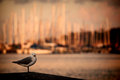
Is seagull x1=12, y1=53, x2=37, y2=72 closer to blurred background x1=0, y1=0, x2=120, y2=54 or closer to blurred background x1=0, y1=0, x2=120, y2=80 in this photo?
blurred background x1=0, y1=0, x2=120, y2=80

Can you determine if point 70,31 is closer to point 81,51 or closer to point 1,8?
point 81,51

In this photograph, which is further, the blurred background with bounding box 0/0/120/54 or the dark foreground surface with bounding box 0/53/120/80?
the blurred background with bounding box 0/0/120/54

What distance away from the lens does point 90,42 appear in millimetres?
3715

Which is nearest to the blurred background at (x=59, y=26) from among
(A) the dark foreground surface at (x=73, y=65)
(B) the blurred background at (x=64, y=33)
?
(B) the blurred background at (x=64, y=33)

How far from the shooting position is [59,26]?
3676mm

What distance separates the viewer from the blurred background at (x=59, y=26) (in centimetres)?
359

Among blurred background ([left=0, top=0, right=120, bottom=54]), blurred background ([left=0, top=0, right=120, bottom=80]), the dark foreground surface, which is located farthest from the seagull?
blurred background ([left=0, top=0, right=120, bottom=54])

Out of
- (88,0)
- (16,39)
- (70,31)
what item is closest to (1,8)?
(16,39)

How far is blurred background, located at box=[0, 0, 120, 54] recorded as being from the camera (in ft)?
11.8

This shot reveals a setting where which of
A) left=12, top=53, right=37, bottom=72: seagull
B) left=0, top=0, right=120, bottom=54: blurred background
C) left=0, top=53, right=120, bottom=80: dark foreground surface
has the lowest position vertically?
left=0, top=53, right=120, bottom=80: dark foreground surface

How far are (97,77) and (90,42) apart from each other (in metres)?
0.74

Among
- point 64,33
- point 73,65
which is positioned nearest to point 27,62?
point 73,65

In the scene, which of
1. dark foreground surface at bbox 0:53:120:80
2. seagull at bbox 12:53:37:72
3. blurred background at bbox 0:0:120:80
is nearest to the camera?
seagull at bbox 12:53:37:72

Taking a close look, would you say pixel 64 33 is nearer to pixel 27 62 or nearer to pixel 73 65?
pixel 73 65
